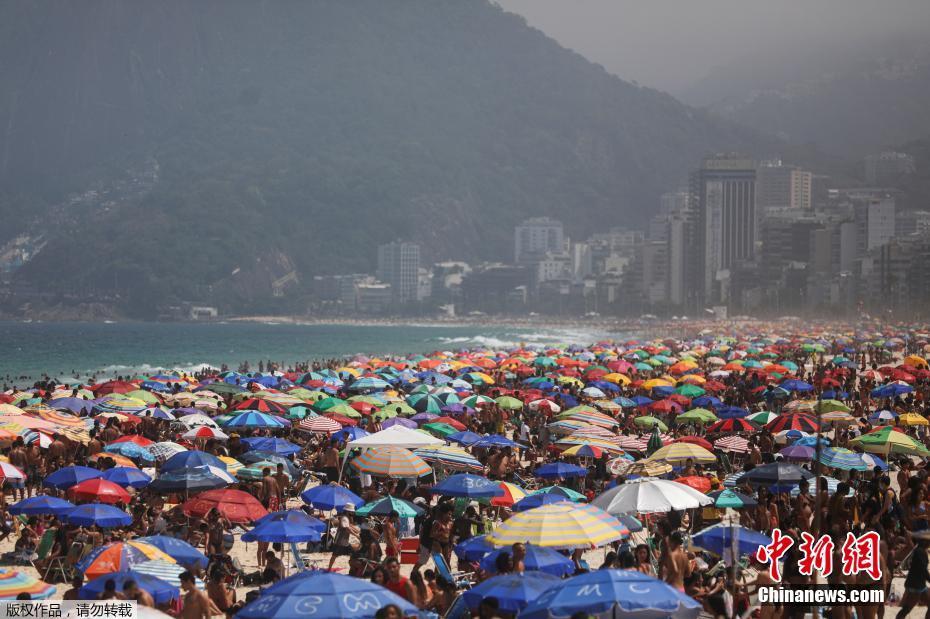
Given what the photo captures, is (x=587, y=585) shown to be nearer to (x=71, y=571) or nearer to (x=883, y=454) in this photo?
(x=71, y=571)

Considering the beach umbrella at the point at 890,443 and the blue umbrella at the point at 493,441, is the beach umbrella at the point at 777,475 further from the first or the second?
the blue umbrella at the point at 493,441

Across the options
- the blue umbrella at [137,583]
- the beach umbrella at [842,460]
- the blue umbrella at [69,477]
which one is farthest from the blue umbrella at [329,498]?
the beach umbrella at [842,460]

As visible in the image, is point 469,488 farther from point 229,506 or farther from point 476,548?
point 229,506

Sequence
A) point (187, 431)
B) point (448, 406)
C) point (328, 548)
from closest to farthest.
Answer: point (328, 548) < point (187, 431) < point (448, 406)

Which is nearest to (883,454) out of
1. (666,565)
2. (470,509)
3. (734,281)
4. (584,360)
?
(470,509)

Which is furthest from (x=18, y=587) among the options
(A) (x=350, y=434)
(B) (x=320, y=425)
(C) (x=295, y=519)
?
(B) (x=320, y=425)

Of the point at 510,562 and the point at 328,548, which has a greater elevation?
the point at 510,562

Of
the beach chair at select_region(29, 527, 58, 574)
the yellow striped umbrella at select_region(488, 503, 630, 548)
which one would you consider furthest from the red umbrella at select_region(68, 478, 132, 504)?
the yellow striped umbrella at select_region(488, 503, 630, 548)
